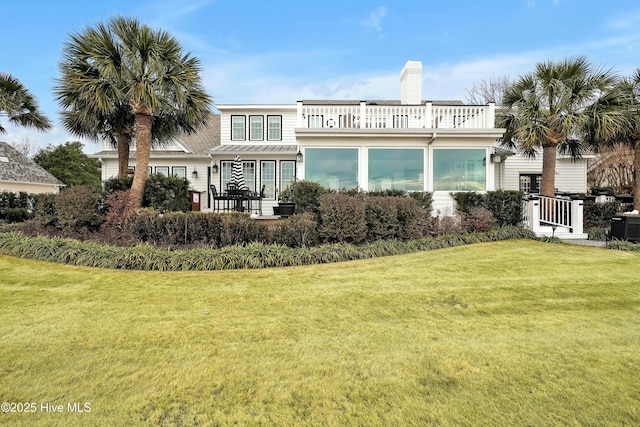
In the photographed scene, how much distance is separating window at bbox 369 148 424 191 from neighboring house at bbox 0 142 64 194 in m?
22.7

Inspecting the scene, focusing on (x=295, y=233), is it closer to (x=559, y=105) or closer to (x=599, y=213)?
(x=559, y=105)

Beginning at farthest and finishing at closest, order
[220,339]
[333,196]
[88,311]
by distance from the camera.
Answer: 1. [333,196]
2. [88,311]
3. [220,339]

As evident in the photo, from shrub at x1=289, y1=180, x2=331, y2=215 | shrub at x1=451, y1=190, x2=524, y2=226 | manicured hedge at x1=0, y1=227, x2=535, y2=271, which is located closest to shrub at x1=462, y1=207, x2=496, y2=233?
shrub at x1=451, y1=190, x2=524, y2=226

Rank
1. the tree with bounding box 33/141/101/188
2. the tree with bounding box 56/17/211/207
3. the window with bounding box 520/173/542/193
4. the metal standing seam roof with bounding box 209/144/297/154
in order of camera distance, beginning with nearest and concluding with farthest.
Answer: the tree with bounding box 56/17/211/207 → the metal standing seam roof with bounding box 209/144/297/154 → the window with bounding box 520/173/542/193 → the tree with bounding box 33/141/101/188

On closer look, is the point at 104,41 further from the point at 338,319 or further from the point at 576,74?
the point at 576,74

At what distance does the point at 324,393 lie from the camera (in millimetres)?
2363

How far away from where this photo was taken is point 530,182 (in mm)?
18188

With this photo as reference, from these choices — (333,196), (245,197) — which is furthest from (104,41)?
(333,196)

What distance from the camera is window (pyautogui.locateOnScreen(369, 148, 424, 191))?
469 inches

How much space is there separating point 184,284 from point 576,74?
13.3m

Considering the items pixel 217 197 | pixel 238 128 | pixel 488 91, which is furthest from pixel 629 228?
pixel 488 91

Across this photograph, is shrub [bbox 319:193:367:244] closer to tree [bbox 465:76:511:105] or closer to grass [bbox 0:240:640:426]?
grass [bbox 0:240:640:426]

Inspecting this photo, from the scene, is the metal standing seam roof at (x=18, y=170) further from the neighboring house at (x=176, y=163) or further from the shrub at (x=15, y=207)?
the neighboring house at (x=176, y=163)

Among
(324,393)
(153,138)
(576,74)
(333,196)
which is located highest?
(576,74)
